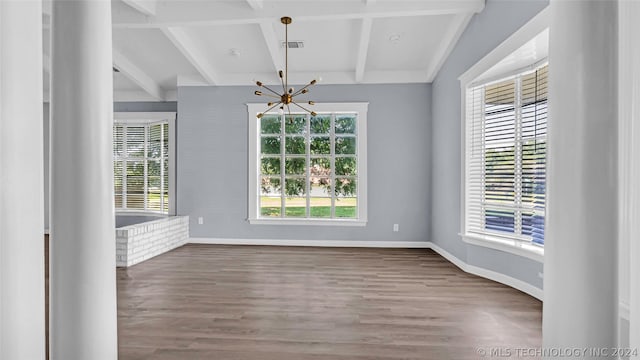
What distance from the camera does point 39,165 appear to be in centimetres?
102

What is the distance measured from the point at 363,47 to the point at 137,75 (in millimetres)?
3778

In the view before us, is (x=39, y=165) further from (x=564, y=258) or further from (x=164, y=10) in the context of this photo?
(x=164, y=10)

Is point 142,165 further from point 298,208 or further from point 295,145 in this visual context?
point 298,208

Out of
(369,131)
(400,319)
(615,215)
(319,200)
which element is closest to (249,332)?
(400,319)

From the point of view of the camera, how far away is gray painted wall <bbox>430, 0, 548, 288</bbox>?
10.8 feet

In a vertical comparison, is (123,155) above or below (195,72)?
below

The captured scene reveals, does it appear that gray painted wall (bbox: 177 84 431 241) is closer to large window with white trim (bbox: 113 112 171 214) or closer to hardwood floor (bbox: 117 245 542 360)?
large window with white trim (bbox: 113 112 171 214)

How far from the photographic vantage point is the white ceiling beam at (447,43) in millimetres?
4133

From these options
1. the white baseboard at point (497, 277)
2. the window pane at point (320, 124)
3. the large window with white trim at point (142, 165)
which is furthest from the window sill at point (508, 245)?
the large window with white trim at point (142, 165)

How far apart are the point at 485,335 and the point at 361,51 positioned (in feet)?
12.3

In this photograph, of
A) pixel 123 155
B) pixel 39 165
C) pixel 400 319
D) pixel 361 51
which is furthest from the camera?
pixel 123 155

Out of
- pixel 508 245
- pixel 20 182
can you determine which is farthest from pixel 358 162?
pixel 20 182

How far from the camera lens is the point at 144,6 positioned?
157 inches

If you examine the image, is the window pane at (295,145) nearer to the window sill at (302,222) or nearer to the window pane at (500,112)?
the window sill at (302,222)
